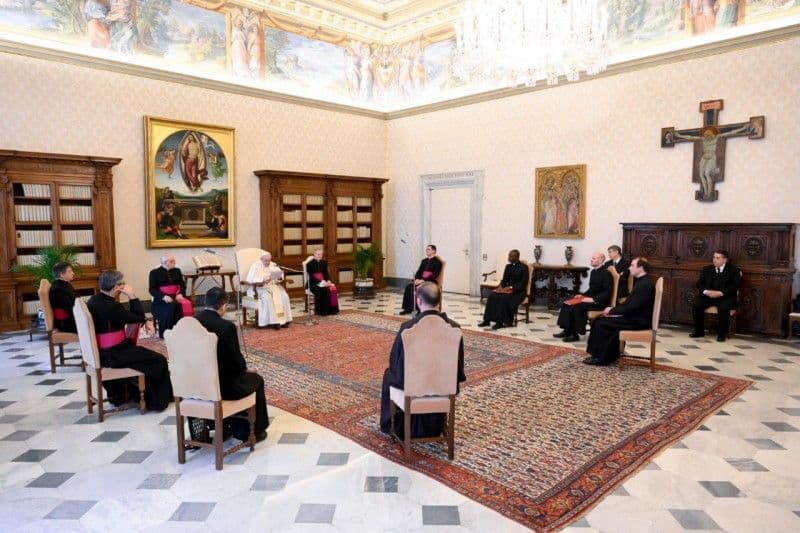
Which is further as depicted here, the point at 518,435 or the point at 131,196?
the point at 131,196

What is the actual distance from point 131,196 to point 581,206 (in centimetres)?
868

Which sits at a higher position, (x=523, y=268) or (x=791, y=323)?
(x=523, y=268)

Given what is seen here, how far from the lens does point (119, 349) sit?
504 centimetres

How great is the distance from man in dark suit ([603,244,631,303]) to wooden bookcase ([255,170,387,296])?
625cm

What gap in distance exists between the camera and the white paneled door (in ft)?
42.5

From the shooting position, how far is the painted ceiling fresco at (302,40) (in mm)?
8930

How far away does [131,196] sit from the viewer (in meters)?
10.2

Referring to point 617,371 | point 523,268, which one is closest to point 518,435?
point 617,371

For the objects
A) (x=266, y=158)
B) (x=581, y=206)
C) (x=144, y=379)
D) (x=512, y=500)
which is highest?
(x=266, y=158)

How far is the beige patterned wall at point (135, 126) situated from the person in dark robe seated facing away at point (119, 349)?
218 inches

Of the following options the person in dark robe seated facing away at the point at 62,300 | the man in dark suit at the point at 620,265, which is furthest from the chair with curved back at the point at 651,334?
the person in dark robe seated facing away at the point at 62,300

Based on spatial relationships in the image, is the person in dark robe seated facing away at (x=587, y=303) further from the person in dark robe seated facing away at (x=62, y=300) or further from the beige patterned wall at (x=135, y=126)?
the beige patterned wall at (x=135, y=126)

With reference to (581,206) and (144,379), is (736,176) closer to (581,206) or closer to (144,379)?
(581,206)

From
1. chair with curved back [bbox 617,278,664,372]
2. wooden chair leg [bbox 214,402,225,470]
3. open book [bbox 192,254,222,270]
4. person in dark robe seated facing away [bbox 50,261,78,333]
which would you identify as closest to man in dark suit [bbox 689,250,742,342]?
chair with curved back [bbox 617,278,664,372]
